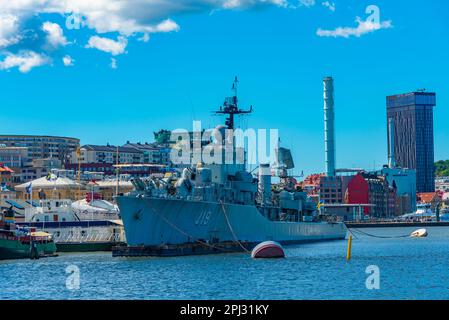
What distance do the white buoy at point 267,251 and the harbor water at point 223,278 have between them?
108cm

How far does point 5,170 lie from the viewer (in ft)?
525

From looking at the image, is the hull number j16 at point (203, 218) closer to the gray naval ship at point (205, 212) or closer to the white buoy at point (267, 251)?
the gray naval ship at point (205, 212)

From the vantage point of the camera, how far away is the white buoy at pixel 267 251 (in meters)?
61.9

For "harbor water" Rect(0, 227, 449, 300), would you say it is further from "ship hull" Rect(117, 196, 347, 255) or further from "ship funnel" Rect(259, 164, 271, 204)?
"ship funnel" Rect(259, 164, 271, 204)

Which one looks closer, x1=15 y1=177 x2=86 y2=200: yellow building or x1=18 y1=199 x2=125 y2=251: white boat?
x1=18 y1=199 x2=125 y2=251: white boat

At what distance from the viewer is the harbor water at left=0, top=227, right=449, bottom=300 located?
39.0 meters

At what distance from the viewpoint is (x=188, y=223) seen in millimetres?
66438

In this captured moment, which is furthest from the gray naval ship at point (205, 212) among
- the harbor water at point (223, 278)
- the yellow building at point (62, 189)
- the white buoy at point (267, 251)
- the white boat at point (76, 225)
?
the yellow building at point (62, 189)

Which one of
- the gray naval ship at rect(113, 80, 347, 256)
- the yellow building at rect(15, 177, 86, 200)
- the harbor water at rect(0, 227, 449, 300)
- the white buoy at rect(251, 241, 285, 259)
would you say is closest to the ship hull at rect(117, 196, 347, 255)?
the gray naval ship at rect(113, 80, 347, 256)
